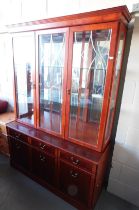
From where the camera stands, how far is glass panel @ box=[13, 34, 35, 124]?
5.82 feet

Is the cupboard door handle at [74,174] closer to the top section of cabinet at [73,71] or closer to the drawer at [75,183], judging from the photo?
the drawer at [75,183]

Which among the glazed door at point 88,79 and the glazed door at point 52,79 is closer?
the glazed door at point 88,79

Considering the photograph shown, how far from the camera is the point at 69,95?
1544 millimetres

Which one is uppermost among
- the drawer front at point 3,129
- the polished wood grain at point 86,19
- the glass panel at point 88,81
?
the polished wood grain at point 86,19

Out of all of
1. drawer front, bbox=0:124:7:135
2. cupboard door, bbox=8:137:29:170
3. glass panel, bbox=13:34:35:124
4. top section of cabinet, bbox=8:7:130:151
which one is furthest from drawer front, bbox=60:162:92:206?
drawer front, bbox=0:124:7:135

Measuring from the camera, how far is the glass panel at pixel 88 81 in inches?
53.0

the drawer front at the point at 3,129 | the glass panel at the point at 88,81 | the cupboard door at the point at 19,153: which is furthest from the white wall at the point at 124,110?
the drawer front at the point at 3,129

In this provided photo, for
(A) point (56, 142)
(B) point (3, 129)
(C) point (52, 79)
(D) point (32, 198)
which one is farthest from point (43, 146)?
(B) point (3, 129)

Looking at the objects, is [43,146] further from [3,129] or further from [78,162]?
[3,129]

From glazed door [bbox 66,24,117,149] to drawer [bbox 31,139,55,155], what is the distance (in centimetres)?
26

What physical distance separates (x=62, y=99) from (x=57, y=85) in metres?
0.19

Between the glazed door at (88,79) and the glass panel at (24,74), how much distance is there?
0.58 m

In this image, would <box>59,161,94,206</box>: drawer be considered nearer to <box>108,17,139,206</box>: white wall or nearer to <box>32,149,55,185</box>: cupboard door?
<box>32,149,55,185</box>: cupboard door

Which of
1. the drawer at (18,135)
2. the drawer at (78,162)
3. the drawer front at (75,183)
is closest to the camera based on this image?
the drawer at (78,162)
